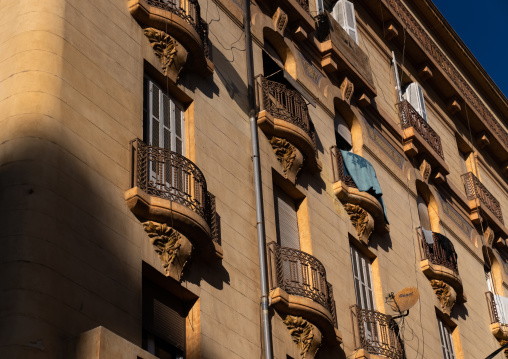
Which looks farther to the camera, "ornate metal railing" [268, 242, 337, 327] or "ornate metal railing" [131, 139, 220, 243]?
"ornate metal railing" [268, 242, 337, 327]

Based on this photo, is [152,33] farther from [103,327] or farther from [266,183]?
[103,327]

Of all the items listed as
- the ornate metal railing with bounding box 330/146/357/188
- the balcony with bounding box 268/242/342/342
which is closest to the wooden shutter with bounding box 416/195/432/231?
the ornate metal railing with bounding box 330/146/357/188

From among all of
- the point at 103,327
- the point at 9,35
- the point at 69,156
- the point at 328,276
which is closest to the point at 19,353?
the point at 103,327

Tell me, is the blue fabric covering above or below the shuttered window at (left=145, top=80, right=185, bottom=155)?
above

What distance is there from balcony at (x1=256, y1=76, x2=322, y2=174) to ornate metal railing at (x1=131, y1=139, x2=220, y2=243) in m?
4.12

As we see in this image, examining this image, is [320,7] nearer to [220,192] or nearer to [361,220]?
[361,220]

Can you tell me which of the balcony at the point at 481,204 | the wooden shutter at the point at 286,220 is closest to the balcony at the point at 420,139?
the balcony at the point at 481,204

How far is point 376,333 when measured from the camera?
2180cm

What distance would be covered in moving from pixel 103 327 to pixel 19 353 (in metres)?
1.19

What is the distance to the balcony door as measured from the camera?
16.8m

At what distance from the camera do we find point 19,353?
12484 millimetres

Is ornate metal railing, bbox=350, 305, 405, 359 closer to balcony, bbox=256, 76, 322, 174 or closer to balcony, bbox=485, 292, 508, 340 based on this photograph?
balcony, bbox=256, 76, 322, 174

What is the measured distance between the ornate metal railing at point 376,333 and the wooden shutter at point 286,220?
2.01m

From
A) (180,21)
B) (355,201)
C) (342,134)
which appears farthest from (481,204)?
(180,21)
